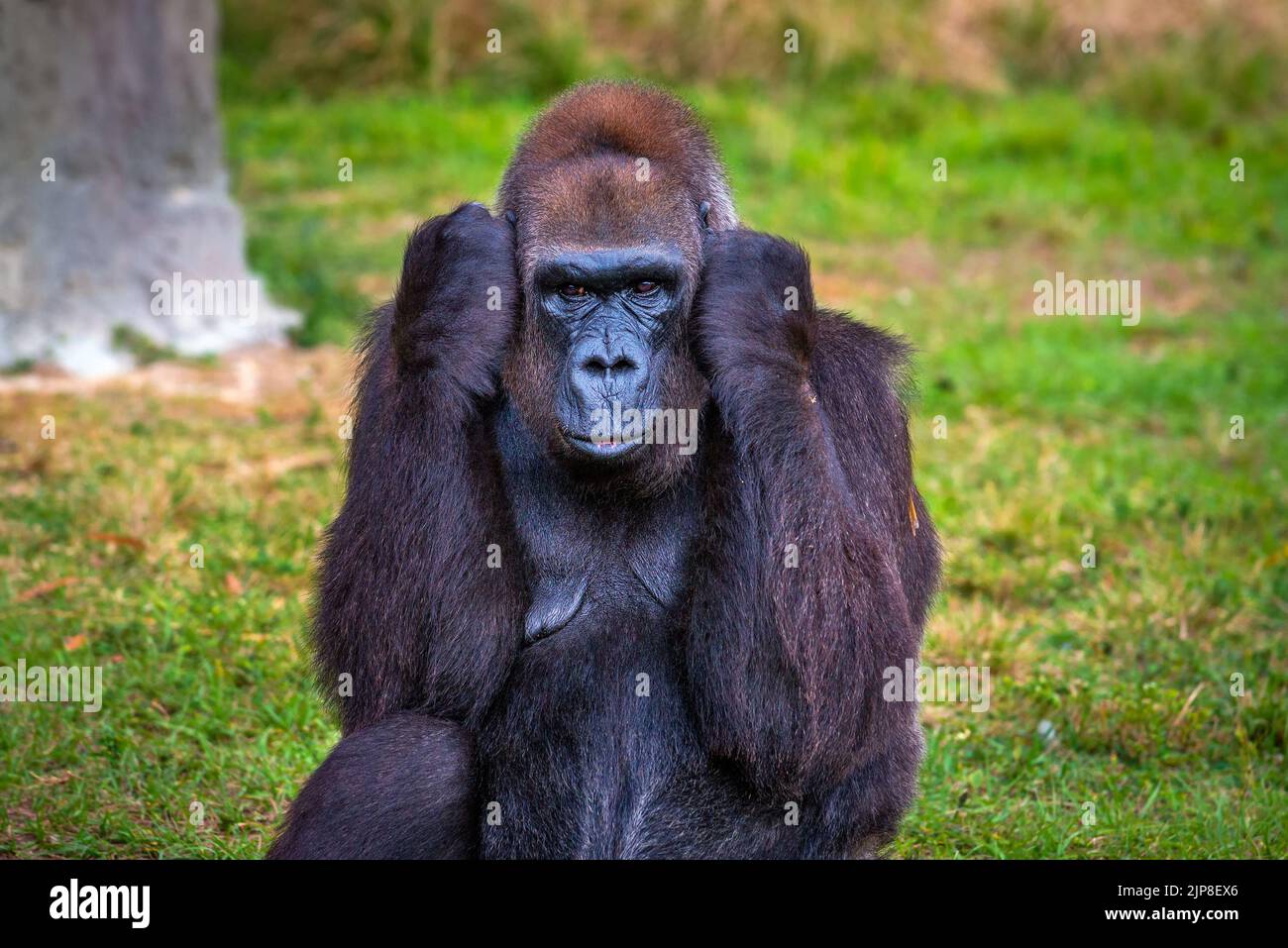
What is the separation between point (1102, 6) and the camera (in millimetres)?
20203

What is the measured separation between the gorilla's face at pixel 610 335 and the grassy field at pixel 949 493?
1198mm

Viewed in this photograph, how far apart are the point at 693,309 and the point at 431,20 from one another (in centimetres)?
1416

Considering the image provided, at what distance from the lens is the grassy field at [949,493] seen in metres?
6.11

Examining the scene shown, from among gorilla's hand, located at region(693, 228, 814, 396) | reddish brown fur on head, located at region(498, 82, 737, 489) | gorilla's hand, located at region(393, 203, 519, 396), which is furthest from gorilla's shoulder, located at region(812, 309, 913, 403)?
gorilla's hand, located at region(393, 203, 519, 396)

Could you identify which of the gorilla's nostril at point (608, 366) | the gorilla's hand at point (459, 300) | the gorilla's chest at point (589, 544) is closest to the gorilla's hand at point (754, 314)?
the gorilla's nostril at point (608, 366)

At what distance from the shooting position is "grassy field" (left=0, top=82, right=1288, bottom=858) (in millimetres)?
6113

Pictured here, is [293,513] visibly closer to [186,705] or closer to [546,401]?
[186,705]

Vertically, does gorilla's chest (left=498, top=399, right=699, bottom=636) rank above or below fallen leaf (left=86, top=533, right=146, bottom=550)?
above

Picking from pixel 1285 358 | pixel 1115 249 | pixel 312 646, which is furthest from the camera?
pixel 1115 249

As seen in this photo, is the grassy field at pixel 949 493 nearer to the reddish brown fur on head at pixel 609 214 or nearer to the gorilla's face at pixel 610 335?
the reddish brown fur on head at pixel 609 214

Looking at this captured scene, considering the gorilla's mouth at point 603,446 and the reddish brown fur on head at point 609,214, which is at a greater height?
the reddish brown fur on head at point 609,214

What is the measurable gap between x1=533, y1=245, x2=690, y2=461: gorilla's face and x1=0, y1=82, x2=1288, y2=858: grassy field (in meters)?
1.20

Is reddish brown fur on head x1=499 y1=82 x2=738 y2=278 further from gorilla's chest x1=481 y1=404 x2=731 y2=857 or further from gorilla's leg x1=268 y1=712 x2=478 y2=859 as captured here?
gorilla's leg x1=268 y1=712 x2=478 y2=859
